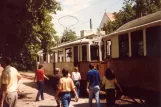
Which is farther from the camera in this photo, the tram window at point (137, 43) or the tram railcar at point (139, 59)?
the tram window at point (137, 43)

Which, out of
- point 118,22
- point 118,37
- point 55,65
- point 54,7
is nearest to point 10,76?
point 118,37

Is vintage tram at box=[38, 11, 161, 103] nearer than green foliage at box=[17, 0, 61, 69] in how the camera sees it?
Yes

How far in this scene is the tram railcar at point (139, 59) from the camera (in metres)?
10.9

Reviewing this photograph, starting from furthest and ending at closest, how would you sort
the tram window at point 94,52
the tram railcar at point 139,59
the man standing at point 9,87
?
1. the tram window at point 94,52
2. the tram railcar at point 139,59
3. the man standing at point 9,87

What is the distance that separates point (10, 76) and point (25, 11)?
9706mm

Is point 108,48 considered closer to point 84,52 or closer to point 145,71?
point 84,52

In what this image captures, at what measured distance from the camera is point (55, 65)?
2406 centimetres

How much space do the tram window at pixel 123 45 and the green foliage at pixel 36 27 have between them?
5086 mm

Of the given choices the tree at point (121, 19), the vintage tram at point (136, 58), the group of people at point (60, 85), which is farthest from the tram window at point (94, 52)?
the tree at point (121, 19)

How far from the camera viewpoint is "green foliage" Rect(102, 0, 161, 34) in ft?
142

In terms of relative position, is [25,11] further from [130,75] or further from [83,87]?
[130,75]

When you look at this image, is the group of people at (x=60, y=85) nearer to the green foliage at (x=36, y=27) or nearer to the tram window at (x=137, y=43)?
the tram window at (x=137, y=43)

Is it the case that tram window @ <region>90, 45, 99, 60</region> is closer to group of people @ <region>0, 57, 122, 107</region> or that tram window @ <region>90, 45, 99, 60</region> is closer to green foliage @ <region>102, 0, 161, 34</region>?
group of people @ <region>0, 57, 122, 107</region>

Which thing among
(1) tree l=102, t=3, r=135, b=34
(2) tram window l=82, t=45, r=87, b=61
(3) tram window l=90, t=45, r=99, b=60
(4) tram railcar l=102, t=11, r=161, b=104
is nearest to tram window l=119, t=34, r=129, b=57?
(4) tram railcar l=102, t=11, r=161, b=104
